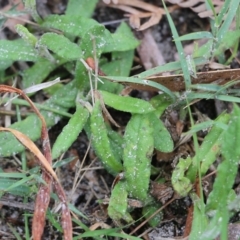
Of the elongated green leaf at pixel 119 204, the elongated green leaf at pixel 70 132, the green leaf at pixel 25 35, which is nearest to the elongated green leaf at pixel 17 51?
the green leaf at pixel 25 35

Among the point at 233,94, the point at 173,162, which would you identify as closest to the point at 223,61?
the point at 233,94

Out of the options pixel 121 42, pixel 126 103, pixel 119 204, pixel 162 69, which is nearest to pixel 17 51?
pixel 121 42

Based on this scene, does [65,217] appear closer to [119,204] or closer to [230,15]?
[119,204]

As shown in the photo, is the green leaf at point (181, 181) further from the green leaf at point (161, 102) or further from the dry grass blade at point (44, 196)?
the dry grass blade at point (44, 196)

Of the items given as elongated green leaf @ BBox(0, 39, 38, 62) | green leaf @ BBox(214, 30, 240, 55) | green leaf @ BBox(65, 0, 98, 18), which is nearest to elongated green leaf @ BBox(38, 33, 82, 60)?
elongated green leaf @ BBox(0, 39, 38, 62)

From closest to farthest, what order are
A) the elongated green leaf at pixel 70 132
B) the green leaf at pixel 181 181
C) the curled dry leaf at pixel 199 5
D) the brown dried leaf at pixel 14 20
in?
the green leaf at pixel 181 181 < the elongated green leaf at pixel 70 132 < the curled dry leaf at pixel 199 5 < the brown dried leaf at pixel 14 20

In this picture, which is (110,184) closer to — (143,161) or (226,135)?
(143,161)
